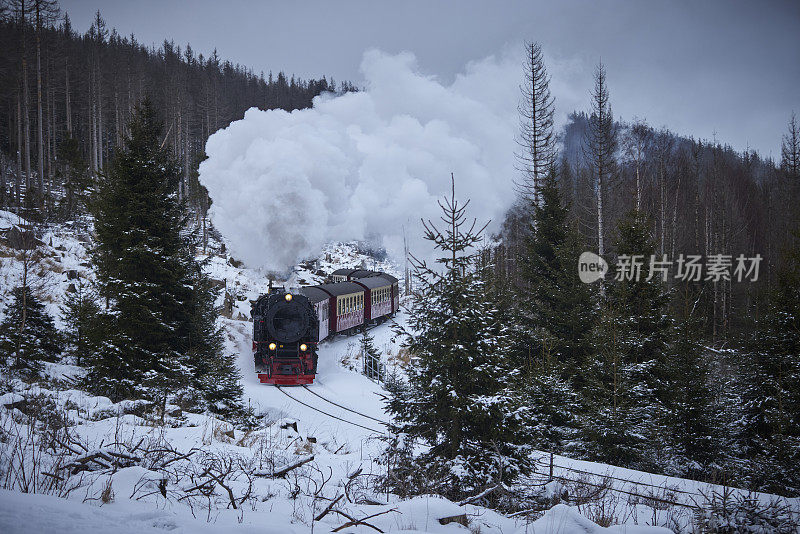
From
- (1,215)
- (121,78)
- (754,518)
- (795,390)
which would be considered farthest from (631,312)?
(121,78)

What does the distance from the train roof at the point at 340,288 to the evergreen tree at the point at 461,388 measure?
52.0 ft

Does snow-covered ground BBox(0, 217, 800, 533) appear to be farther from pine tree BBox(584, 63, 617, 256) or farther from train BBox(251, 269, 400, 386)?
pine tree BBox(584, 63, 617, 256)

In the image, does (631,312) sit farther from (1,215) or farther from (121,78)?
(121,78)

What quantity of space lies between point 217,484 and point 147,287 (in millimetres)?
8306

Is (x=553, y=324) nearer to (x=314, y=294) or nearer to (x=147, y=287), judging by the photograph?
(x=147, y=287)

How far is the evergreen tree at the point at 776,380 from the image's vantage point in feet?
25.9

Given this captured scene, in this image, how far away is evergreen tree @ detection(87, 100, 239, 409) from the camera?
32.1ft

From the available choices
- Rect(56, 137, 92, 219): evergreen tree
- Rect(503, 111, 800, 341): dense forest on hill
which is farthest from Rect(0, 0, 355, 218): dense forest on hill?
Rect(503, 111, 800, 341): dense forest on hill

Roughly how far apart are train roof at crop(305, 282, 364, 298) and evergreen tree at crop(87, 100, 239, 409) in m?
10.1

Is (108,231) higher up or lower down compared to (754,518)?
higher up

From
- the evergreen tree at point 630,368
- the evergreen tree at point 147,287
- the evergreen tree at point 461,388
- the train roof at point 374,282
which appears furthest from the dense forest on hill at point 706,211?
the evergreen tree at point 147,287

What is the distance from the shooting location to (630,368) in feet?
29.5

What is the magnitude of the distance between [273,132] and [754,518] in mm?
24738

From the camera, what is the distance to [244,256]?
20.0 m
